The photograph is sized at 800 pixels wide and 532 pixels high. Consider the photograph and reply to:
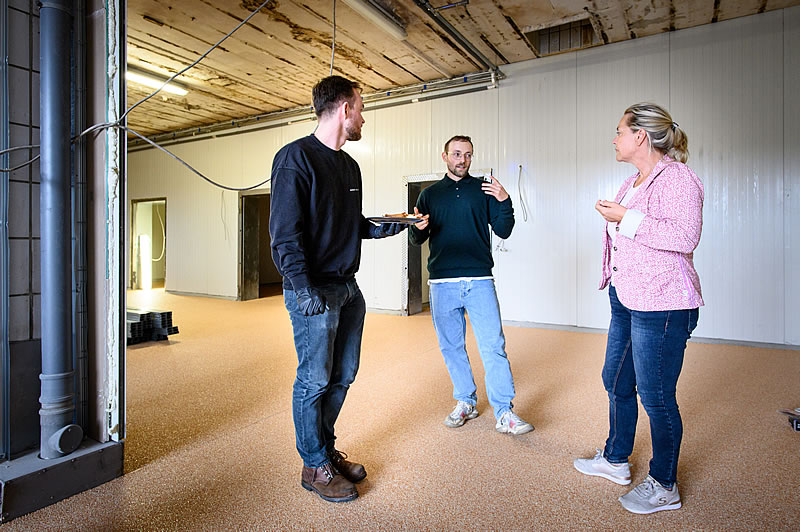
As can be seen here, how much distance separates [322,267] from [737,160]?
483 centimetres

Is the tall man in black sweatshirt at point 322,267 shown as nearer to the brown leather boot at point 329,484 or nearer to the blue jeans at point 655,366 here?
the brown leather boot at point 329,484

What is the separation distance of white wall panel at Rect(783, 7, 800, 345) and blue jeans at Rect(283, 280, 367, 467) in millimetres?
4742

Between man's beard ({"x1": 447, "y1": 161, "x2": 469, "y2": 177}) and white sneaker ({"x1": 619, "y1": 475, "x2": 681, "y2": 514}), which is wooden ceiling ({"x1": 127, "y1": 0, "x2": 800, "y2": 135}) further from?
white sneaker ({"x1": 619, "y1": 475, "x2": 681, "y2": 514})

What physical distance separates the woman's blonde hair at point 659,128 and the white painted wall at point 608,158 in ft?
12.3

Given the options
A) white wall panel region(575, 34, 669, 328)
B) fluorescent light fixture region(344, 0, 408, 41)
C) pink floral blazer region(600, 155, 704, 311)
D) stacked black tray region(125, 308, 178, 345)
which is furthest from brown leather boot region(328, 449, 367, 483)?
white wall panel region(575, 34, 669, 328)

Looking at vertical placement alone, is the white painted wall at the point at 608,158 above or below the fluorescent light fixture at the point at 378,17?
below

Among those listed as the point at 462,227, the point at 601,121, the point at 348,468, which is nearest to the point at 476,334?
the point at 462,227

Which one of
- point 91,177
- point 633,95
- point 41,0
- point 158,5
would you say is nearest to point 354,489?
point 91,177

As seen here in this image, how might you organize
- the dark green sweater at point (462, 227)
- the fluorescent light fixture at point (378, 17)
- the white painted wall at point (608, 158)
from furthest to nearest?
the white painted wall at point (608, 158)
the fluorescent light fixture at point (378, 17)
the dark green sweater at point (462, 227)

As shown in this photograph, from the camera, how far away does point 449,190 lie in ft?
9.18

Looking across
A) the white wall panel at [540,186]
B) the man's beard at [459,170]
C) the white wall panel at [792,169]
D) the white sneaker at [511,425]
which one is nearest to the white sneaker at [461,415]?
the white sneaker at [511,425]

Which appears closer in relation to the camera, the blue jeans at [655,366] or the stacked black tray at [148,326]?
the blue jeans at [655,366]

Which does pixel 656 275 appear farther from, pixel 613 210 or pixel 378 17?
pixel 378 17

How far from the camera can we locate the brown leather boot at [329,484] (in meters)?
1.89
